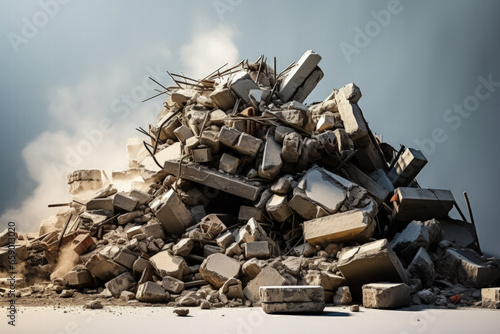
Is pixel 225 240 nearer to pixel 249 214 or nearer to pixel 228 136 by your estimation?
pixel 249 214

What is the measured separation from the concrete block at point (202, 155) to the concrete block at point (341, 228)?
2.33 m

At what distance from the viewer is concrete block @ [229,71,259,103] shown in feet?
30.5

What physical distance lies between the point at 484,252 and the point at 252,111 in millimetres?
5175

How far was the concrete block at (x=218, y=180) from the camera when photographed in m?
7.93

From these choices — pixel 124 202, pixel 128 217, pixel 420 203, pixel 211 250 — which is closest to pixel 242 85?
pixel 124 202

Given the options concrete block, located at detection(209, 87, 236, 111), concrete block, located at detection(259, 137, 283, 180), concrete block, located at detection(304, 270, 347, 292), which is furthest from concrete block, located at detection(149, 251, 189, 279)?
concrete block, located at detection(209, 87, 236, 111)

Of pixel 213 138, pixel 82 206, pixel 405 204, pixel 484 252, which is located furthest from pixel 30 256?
pixel 484 252

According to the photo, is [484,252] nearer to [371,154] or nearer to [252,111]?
[371,154]

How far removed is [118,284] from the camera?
6.64 metres

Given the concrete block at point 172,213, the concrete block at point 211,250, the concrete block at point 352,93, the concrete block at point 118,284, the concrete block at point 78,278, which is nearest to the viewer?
the concrete block at point 118,284

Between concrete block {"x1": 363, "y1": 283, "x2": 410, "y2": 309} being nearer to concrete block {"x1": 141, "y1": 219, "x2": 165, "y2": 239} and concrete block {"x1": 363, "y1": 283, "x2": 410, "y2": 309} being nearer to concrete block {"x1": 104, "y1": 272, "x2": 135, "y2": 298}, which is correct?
concrete block {"x1": 104, "y1": 272, "x2": 135, "y2": 298}

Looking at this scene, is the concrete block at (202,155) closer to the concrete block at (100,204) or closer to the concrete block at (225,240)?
the concrete block at (225,240)

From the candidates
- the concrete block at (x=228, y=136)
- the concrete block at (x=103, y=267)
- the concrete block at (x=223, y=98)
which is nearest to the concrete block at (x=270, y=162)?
the concrete block at (x=228, y=136)

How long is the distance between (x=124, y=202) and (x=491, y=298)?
6.06 meters
